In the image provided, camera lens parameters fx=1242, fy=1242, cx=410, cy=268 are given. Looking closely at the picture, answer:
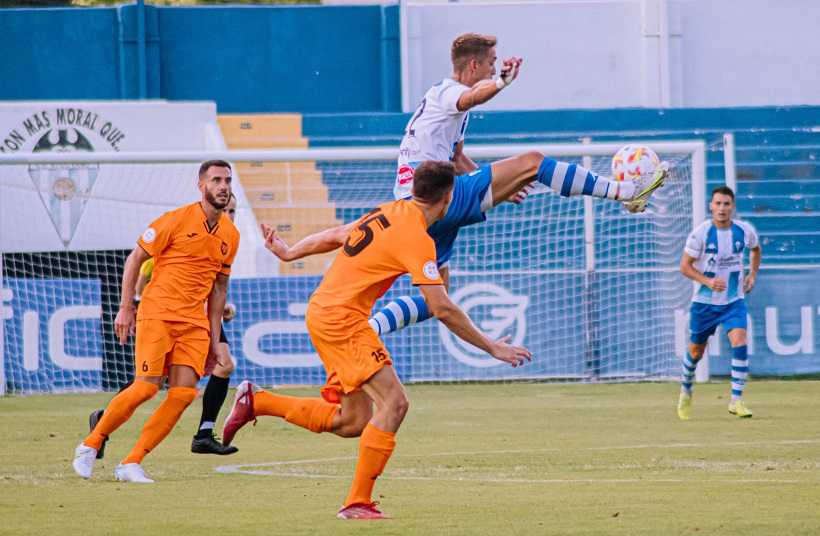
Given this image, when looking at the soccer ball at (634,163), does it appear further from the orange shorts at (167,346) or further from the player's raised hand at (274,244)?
the orange shorts at (167,346)

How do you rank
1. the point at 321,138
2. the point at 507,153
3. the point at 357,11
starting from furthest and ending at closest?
the point at 357,11 < the point at 321,138 < the point at 507,153

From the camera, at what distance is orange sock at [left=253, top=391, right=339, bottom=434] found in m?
6.77

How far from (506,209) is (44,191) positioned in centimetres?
638

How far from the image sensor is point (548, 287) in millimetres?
16219

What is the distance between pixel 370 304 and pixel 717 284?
5.96 metres

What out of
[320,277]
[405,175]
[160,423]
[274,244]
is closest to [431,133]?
[405,175]

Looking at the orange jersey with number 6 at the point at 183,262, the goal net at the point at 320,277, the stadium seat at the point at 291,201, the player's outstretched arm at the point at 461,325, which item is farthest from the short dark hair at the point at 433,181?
the stadium seat at the point at 291,201

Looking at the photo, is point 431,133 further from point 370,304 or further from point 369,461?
point 369,461

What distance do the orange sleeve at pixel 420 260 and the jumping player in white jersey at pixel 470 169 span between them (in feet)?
4.18

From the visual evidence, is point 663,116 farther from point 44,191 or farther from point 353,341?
point 353,341

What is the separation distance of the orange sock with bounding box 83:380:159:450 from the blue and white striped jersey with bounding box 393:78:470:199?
2014mm

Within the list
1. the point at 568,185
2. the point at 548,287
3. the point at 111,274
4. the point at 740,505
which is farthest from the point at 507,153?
the point at 740,505

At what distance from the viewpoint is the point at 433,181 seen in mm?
6113

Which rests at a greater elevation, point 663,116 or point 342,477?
point 663,116
